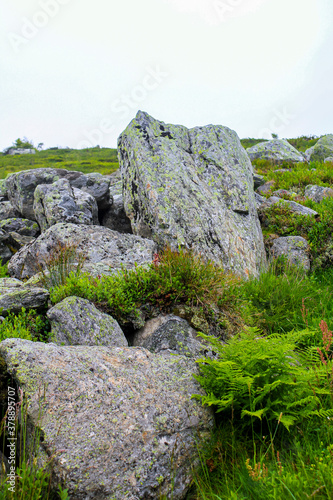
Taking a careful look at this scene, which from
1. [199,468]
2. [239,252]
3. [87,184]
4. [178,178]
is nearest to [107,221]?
[87,184]

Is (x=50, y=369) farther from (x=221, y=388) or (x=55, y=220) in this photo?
(x=55, y=220)

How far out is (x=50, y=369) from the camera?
3.39 metres

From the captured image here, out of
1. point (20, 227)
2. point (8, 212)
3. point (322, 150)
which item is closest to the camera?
point (20, 227)

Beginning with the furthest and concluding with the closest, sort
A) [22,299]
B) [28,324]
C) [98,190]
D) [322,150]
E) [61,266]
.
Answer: [322,150] → [98,190] → [61,266] → [22,299] → [28,324]

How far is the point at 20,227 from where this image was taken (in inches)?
436

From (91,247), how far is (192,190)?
300cm

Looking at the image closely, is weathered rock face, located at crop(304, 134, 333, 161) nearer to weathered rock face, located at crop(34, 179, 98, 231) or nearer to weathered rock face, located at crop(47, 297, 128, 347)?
weathered rock face, located at crop(34, 179, 98, 231)

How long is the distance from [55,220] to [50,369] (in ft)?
21.0

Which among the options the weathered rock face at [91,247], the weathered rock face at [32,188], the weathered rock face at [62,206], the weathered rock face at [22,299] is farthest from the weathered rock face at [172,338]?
the weathered rock face at [32,188]

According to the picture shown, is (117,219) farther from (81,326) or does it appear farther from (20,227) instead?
(81,326)

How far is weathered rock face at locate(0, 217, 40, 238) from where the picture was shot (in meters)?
10.9

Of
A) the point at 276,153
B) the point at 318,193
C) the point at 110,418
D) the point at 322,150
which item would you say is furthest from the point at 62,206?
the point at 322,150

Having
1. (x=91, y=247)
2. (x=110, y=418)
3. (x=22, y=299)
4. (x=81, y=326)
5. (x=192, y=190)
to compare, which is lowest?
(x=110, y=418)

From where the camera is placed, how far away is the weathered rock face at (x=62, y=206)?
9.24 metres
